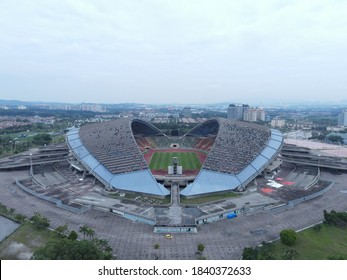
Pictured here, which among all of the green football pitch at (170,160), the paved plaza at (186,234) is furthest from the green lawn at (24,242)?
the green football pitch at (170,160)

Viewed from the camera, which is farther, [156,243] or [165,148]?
[165,148]

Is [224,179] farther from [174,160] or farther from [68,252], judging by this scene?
[68,252]

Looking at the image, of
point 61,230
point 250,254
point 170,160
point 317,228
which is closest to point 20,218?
point 61,230

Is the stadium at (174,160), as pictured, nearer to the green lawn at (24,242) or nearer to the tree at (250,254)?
the green lawn at (24,242)

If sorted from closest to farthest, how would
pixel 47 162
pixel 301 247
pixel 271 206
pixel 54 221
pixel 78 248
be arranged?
pixel 78 248 < pixel 301 247 < pixel 54 221 < pixel 271 206 < pixel 47 162

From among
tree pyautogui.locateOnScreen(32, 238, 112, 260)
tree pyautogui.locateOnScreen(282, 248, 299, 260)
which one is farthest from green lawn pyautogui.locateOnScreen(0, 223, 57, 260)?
tree pyautogui.locateOnScreen(282, 248, 299, 260)

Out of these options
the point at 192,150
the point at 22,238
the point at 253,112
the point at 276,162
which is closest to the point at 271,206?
the point at 276,162

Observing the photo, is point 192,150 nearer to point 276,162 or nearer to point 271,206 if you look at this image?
point 276,162
